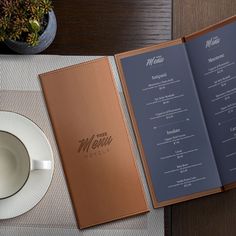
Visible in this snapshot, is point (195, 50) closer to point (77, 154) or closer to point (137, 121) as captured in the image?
point (137, 121)

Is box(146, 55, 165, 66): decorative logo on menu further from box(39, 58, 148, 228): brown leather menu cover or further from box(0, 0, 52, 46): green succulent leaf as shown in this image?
box(0, 0, 52, 46): green succulent leaf

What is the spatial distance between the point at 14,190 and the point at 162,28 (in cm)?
36

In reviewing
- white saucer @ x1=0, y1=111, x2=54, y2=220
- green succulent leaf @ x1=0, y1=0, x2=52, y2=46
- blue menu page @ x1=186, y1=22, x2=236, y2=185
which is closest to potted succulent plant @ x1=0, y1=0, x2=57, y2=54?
green succulent leaf @ x1=0, y1=0, x2=52, y2=46

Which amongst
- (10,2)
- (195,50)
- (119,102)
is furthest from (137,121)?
(10,2)

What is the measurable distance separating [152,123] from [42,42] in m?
0.22

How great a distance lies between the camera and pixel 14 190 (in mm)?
717

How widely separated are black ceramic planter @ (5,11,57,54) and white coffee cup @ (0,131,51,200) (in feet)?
0.47

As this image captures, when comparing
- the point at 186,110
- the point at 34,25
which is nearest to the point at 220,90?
the point at 186,110

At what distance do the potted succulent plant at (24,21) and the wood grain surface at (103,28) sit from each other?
54 millimetres

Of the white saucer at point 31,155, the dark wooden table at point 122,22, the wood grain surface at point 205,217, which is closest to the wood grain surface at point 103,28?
the dark wooden table at point 122,22

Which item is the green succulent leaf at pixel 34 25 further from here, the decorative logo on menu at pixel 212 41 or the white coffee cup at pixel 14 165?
the decorative logo on menu at pixel 212 41

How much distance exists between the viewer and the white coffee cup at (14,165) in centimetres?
71

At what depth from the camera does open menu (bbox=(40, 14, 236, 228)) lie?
0.76m

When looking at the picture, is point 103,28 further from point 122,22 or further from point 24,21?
point 24,21
